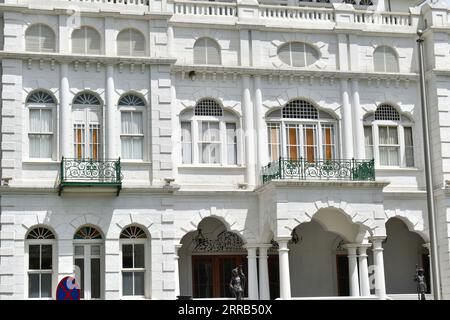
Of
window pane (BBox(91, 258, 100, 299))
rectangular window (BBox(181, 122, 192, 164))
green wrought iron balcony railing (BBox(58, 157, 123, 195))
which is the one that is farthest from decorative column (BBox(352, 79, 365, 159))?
window pane (BBox(91, 258, 100, 299))

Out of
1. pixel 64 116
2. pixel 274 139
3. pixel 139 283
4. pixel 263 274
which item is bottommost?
pixel 139 283

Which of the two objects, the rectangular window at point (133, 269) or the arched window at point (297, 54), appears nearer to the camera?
the rectangular window at point (133, 269)

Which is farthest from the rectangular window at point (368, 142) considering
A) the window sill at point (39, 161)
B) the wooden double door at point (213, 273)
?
the window sill at point (39, 161)

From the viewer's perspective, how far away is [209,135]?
28.6m

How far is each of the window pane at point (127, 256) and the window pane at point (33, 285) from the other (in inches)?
116

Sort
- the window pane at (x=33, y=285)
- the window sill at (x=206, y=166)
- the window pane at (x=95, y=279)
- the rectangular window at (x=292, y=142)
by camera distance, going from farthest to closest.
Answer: the rectangular window at (x=292, y=142) < the window sill at (x=206, y=166) < the window pane at (x=95, y=279) < the window pane at (x=33, y=285)

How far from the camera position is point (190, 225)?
27547mm

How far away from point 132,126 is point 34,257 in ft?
18.7

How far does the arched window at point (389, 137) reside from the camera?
98.4 ft

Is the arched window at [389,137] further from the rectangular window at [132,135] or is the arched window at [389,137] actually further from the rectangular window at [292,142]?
the rectangular window at [132,135]

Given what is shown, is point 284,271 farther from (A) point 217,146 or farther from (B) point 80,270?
(B) point 80,270

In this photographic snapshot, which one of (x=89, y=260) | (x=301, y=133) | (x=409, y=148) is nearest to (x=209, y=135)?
(x=301, y=133)

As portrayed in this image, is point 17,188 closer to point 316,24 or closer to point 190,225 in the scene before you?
point 190,225
